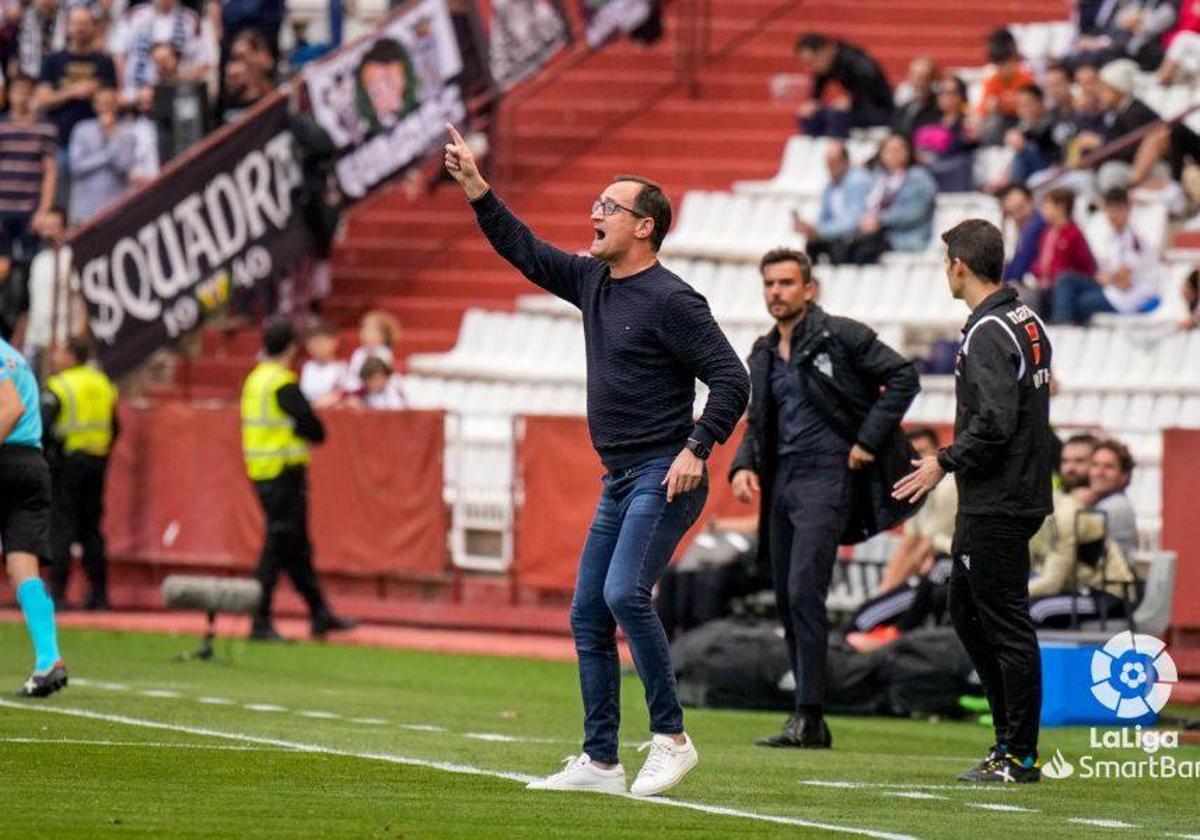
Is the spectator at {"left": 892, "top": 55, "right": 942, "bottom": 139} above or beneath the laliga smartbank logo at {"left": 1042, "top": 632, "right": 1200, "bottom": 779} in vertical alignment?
above

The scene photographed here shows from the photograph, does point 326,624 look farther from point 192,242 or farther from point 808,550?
point 808,550

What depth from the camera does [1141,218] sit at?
71.6 feet

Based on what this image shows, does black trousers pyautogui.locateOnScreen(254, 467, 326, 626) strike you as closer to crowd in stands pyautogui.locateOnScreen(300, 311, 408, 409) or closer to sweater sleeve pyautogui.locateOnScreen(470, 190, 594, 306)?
crowd in stands pyautogui.locateOnScreen(300, 311, 408, 409)

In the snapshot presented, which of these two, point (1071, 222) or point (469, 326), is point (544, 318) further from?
point (1071, 222)

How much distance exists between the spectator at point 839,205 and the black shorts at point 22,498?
34.9 ft

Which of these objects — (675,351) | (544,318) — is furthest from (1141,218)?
(675,351)

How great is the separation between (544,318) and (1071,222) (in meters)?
5.08

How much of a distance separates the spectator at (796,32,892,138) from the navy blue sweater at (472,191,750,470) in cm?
1491

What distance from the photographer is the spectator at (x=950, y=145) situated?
23453 mm

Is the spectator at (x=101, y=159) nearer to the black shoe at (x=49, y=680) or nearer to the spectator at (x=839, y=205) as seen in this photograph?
the spectator at (x=839, y=205)

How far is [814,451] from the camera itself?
41.2 feet

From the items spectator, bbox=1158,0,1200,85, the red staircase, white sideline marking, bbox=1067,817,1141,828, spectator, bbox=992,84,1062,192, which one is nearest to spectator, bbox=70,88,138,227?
the red staircase

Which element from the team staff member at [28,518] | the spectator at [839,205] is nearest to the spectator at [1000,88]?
the spectator at [839,205]

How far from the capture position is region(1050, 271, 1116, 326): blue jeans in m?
20.6
